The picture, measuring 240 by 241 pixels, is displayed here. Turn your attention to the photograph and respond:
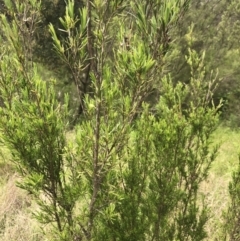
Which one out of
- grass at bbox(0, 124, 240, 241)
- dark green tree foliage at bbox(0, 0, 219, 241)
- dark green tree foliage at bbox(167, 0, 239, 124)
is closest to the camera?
dark green tree foliage at bbox(0, 0, 219, 241)

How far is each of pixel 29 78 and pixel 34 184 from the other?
A: 0.60 metres

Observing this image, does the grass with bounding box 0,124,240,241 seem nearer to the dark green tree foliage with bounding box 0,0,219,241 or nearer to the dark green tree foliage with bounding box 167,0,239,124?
the dark green tree foliage with bounding box 0,0,219,241

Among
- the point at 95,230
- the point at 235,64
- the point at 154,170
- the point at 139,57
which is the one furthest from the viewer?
the point at 235,64

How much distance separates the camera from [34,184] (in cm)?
179

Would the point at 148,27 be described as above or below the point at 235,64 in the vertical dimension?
below

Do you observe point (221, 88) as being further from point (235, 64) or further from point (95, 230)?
point (95, 230)

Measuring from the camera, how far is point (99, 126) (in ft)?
5.87

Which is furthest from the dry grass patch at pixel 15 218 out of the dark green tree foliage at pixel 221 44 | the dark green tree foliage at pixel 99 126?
the dark green tree foliage at pixel 221 44

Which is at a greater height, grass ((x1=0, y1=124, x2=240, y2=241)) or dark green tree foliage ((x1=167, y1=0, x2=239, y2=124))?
dark green tree foliage ((x1=167, y1=0, x2=239, y2=124))

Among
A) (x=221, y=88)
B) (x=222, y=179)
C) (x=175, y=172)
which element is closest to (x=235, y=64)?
(x=221, y=88)

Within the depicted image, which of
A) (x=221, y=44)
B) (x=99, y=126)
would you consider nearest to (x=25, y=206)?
(x=99, y=126)

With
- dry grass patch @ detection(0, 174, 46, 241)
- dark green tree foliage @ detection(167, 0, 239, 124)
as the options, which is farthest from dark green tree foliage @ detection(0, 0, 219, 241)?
dark green tree foliage @ detection(167, 0, 239, 124)

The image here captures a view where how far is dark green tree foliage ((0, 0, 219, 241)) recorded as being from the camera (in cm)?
168

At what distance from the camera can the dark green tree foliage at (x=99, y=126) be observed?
5.52 ft
